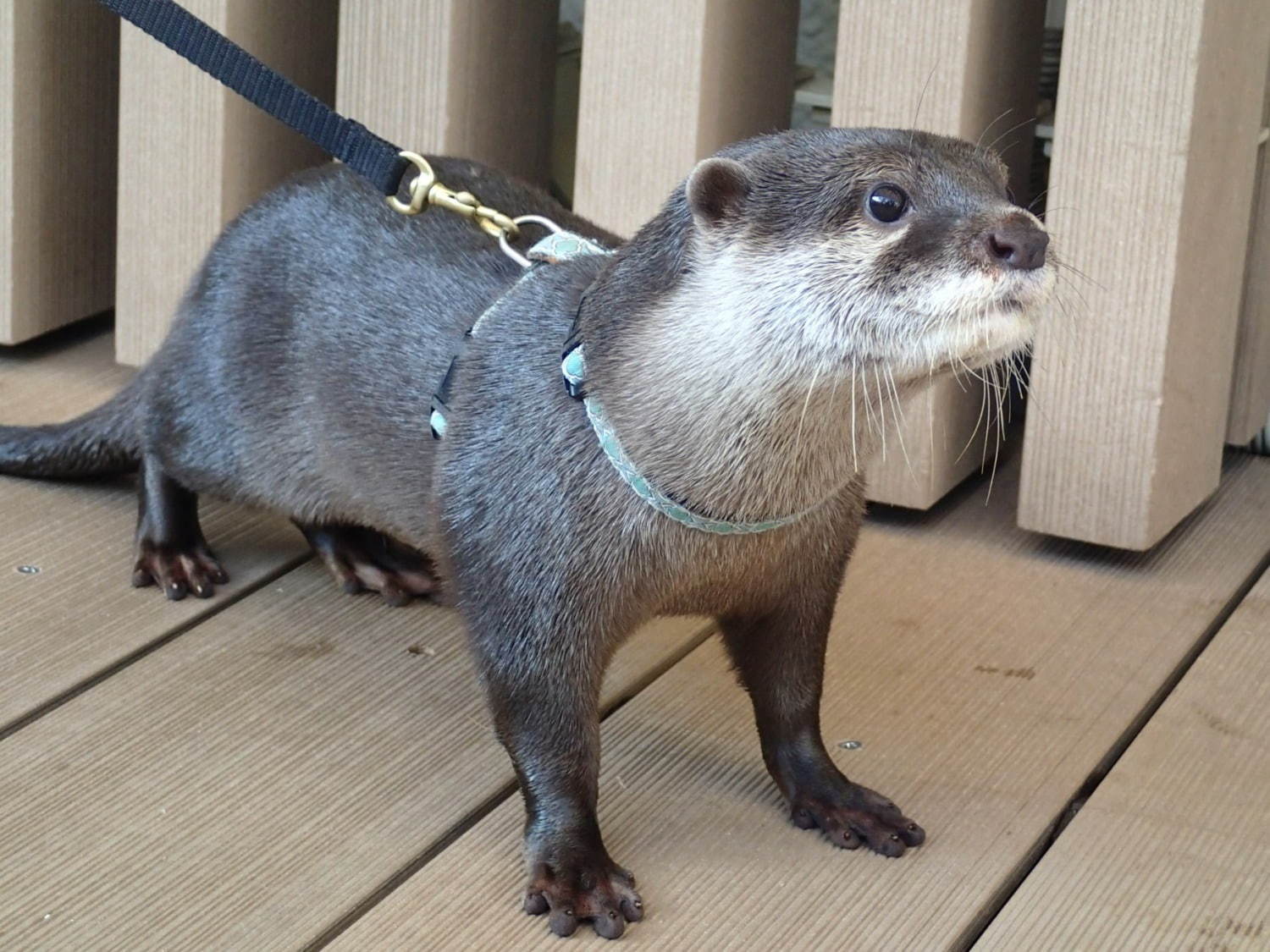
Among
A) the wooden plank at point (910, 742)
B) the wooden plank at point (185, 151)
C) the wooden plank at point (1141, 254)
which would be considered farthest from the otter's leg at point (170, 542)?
the wooden plank at point (1141, 254)

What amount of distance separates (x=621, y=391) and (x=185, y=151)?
4.20 feet

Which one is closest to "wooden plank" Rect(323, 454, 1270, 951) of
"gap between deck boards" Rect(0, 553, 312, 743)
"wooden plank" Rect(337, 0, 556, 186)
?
"gap between deck boards" Rect(0, 553, 312, 743)

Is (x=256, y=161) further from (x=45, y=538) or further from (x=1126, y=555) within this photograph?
(x=1126, y=555)

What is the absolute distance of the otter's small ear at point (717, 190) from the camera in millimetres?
1424

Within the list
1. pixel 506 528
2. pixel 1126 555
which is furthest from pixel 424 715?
pixel 1126 555

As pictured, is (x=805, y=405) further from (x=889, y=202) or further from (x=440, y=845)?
(x=440, y=845)

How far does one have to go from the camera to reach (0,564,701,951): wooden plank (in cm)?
157

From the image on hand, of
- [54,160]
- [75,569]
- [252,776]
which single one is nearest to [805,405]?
[252,776]

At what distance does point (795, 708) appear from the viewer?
1.75 m

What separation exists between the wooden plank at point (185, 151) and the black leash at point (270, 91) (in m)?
0.59

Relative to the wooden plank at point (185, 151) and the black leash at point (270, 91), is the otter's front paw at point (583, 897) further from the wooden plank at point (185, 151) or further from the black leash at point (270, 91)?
the wooden plank at point (185, 151)

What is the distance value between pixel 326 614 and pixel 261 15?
934 mm

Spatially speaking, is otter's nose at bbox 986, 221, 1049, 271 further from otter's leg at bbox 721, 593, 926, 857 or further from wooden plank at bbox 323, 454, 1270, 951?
wooden plank at bbox 323, 454, 1270, 951

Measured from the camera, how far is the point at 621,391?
5.04 ft
